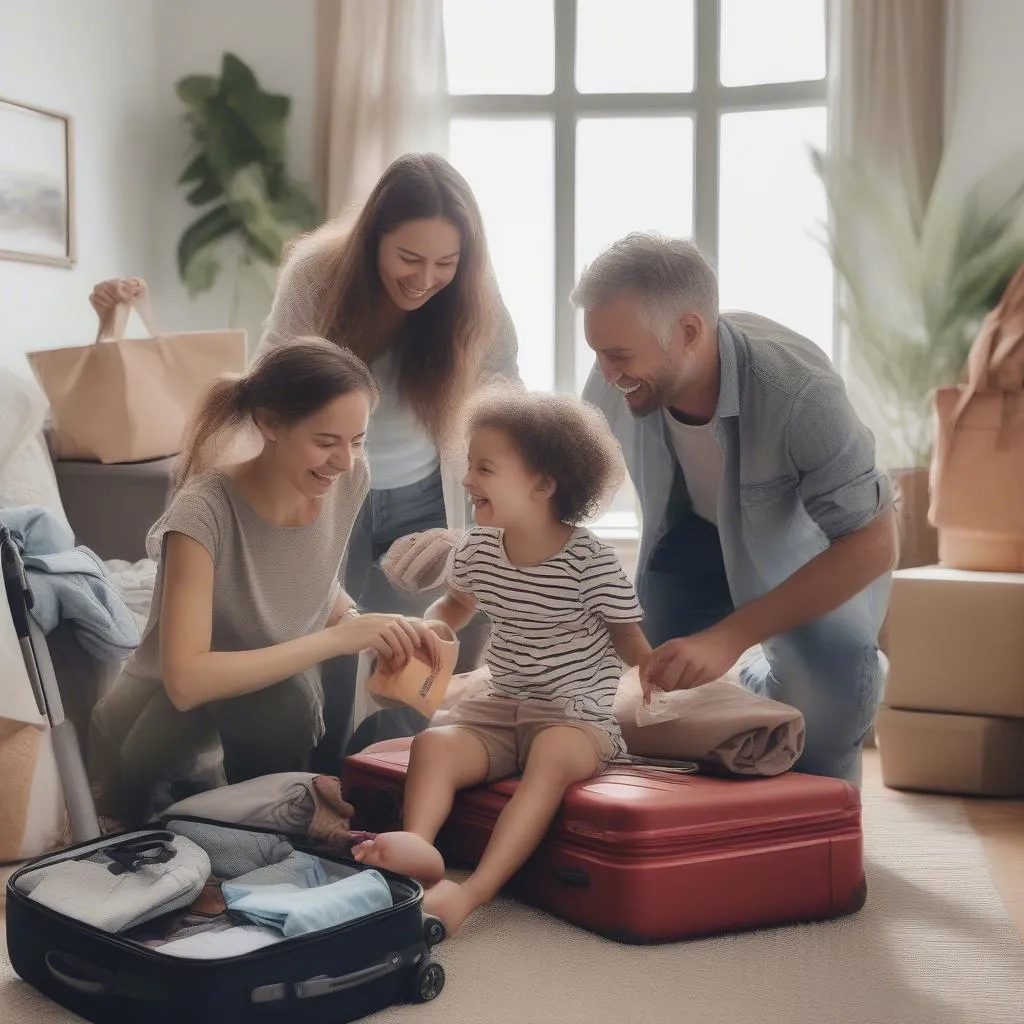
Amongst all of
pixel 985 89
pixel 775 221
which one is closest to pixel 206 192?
pixel 775 221

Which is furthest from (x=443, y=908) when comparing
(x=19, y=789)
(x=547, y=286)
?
(x=547, y=286)

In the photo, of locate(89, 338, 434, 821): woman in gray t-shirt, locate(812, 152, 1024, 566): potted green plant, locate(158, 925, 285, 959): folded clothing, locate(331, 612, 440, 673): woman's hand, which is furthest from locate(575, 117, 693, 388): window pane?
locate(158, 925, 285, 959): folded clothing

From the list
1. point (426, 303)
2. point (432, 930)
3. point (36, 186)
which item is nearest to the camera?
point (432, 930)

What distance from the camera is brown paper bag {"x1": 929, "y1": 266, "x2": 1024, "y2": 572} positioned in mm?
2900

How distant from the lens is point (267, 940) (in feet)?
5.25

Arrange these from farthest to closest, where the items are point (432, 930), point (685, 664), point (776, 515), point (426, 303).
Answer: point (426, 303)
point (776, 515)
point (685, 664)
point (432, 930)

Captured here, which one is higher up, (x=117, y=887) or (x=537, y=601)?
(x=537, y=601)

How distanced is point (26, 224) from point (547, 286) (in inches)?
62.6

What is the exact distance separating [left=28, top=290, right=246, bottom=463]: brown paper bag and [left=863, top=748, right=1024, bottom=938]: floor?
1872mm

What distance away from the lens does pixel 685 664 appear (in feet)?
6.48

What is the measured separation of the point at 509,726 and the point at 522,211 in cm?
260

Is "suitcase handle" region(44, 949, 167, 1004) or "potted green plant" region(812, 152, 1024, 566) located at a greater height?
"potted green plant" region(812, 152, 1024, 566)

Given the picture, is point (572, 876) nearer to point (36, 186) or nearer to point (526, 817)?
point (526, 817)

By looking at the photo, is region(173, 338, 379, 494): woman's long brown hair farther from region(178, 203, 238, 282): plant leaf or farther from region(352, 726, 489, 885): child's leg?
region(178, 203, 238, 282): plant leaf
